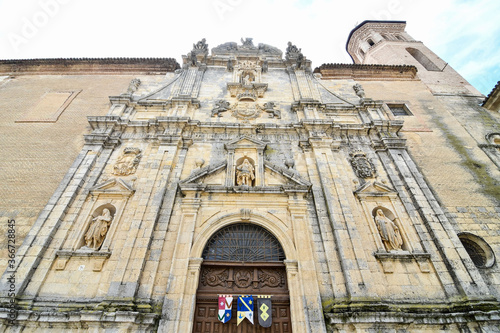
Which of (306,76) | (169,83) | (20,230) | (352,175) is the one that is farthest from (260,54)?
(20,230)

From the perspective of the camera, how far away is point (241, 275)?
23.0ft

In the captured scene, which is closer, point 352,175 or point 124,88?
point 352,175

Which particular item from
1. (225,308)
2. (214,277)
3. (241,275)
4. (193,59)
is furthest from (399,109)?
(225,308)

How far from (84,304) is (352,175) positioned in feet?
30.1

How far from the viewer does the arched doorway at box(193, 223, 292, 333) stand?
621 centimetres

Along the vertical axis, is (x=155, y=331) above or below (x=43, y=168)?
below

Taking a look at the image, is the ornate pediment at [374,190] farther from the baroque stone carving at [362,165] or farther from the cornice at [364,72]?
the cornice at [364,72]

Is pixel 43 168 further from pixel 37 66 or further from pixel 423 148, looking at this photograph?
pixel 423 148

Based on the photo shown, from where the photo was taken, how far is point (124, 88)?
13.4 metres

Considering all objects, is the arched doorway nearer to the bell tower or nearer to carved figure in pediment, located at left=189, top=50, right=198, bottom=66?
carved figure in pediment, located at left=189, top=50, right=198, bottom=66

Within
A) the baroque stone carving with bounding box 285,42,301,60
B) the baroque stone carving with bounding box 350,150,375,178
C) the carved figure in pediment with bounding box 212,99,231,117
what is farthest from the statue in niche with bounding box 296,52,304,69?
the baroque stone carving with bounding box 350,150,375,178

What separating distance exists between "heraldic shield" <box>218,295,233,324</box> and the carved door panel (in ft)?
0.64

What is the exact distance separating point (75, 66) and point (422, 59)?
81.9 ft

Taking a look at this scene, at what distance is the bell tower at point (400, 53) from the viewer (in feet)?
49.7
